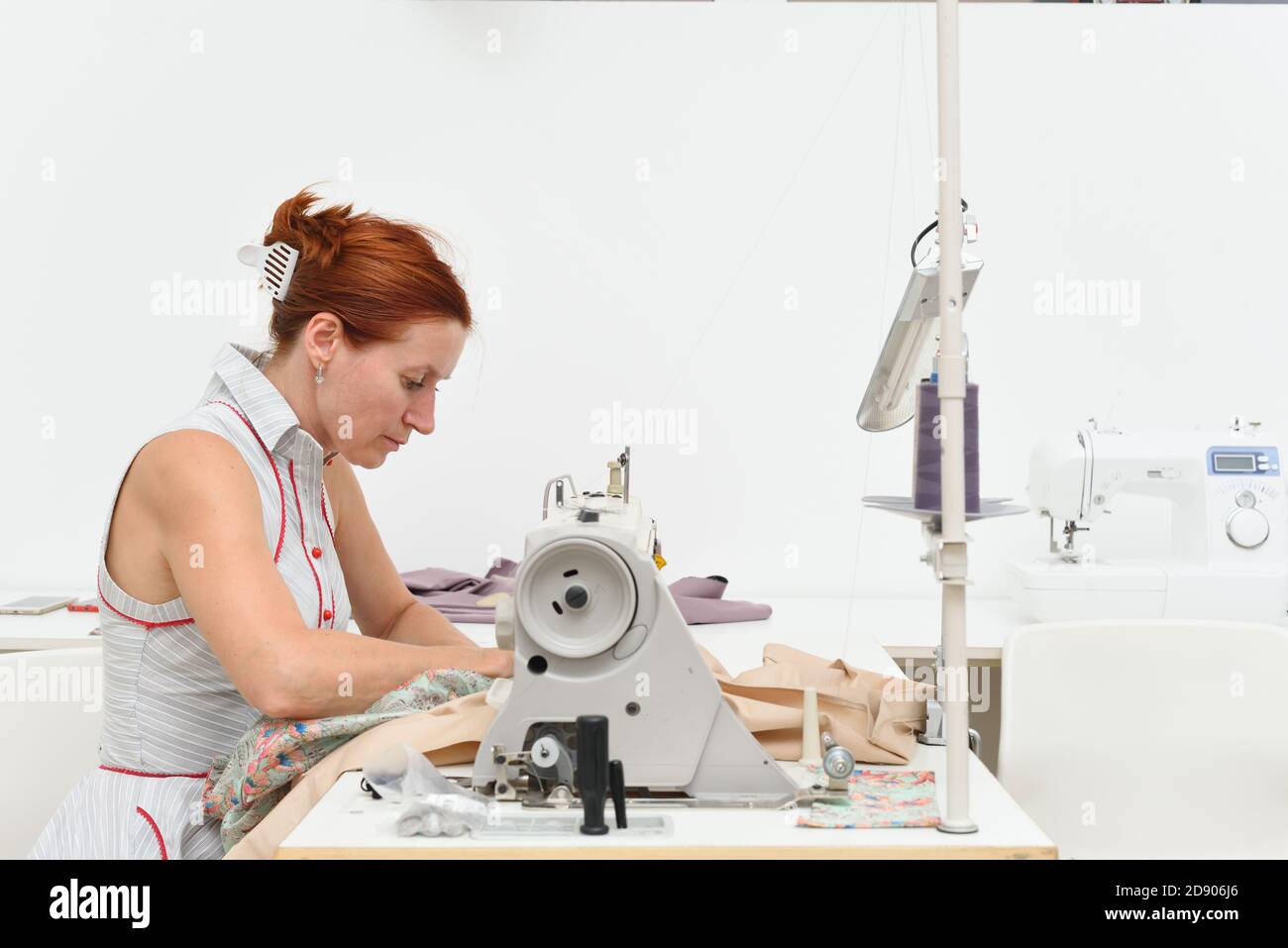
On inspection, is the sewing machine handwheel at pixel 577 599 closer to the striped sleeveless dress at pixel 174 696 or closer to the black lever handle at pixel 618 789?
the black lever handle at pixel 618 789

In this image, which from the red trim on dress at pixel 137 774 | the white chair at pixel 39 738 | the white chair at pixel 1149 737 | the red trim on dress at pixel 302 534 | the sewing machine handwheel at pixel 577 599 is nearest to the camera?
the sewing machine handwheel at pixel 577 599

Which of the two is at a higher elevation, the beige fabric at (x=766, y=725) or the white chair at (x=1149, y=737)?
the beige fabric at (x=766, y=725)

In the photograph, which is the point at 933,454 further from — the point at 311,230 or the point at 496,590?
the point at 496,590

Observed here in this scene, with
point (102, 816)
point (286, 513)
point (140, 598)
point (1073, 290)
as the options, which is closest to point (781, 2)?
point (1073, 290)

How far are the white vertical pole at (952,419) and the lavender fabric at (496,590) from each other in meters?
1.62

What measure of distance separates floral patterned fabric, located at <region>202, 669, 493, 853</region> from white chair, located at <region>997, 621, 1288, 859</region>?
118 cm

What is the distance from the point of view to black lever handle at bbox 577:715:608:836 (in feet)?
4.27

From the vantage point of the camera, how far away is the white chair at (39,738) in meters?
2.14

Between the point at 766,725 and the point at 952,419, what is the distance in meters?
0.51

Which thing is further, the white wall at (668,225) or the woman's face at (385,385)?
the white wall at (668,225)

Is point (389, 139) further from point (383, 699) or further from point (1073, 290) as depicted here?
point (383, 699)

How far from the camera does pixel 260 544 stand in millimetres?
1662

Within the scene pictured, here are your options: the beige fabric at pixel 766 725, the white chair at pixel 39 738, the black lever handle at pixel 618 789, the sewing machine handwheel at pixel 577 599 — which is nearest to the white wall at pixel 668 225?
the white chair at pixel 39 738

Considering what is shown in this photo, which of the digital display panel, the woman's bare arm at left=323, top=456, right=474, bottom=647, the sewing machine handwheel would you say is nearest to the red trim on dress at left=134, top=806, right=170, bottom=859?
the woman's bare arm at left=323, top=456, right=474, bottom=647
